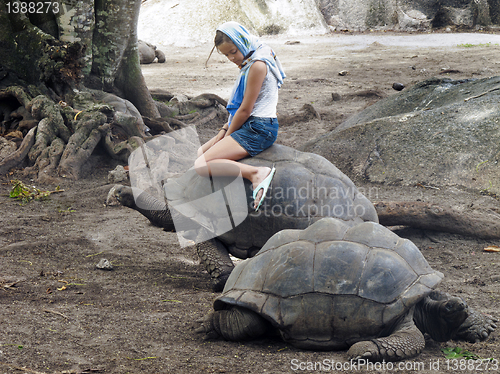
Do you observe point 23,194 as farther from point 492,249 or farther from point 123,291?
point 492,249

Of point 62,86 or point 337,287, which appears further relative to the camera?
point 62,86

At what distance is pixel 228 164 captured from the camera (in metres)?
3.25

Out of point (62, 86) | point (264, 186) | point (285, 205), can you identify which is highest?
point (62, 86)

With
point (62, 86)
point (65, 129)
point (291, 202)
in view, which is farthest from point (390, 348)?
point (62, 86)

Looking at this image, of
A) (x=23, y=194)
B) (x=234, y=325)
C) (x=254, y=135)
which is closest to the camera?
(x=234, y=325)

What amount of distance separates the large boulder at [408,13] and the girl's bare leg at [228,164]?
17408mm

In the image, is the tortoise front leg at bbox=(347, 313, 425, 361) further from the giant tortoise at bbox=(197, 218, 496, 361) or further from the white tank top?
the white tank top

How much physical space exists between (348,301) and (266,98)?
1.73 meters

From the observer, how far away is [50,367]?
6.34ft

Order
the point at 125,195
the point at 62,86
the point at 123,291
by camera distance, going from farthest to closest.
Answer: the point at 62,86 < the point at 125,195 < the point at 123,291

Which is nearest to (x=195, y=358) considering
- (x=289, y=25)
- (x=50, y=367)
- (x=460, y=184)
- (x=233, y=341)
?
(x=233, y=341)

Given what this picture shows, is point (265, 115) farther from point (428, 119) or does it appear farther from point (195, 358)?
point (428, 119)
